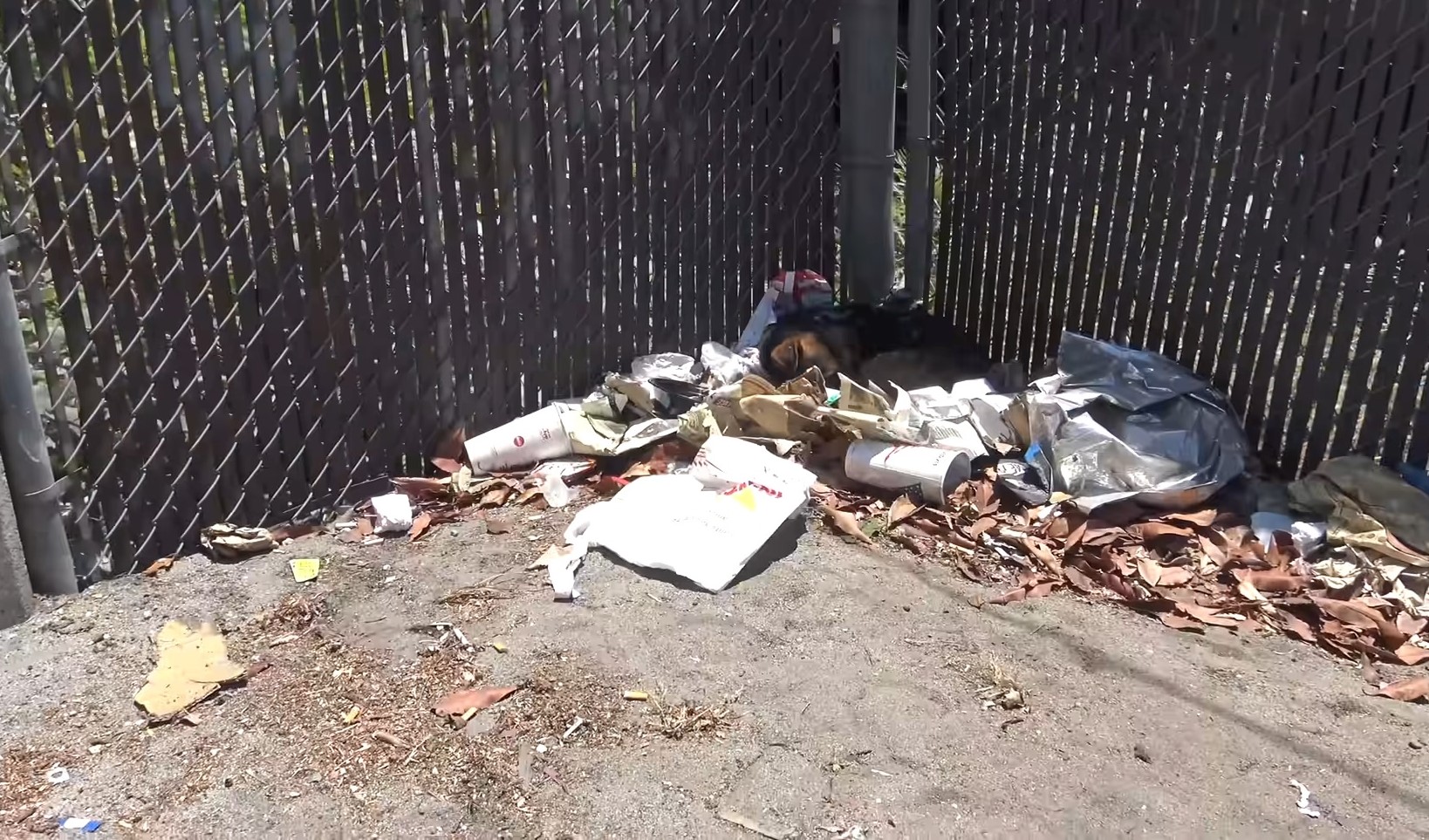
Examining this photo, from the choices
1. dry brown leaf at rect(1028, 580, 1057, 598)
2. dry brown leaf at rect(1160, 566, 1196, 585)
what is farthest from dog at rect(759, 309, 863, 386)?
dry brown leaf at rect(1160, 566, 1196, 585)

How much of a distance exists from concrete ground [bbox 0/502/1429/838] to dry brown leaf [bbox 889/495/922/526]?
314 millimetres

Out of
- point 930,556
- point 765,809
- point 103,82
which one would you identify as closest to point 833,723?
point 765,809

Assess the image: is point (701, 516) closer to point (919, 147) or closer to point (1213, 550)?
point (1213, 550)

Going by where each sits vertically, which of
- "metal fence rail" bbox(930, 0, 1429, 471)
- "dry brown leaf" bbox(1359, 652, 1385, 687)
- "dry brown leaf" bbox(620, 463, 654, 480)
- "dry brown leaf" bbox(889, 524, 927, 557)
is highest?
"metal fence rail" bbox(930, 0, 1429, 471)

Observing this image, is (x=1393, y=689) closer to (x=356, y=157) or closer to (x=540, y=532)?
(x=540, y=532)

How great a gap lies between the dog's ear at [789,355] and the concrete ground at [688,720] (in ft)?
4.09

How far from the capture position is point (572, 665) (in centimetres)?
284

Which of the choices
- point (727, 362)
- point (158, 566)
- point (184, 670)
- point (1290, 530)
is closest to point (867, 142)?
point (727, 362)

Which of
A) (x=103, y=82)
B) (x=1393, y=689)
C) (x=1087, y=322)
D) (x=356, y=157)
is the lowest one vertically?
(x=1393, y=689)

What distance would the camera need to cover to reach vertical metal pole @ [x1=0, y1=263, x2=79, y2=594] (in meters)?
2.86

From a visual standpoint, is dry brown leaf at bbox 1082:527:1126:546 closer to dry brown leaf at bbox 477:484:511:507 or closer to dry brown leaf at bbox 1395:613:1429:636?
dry brown leaf at bbox 1395:613:1429:636

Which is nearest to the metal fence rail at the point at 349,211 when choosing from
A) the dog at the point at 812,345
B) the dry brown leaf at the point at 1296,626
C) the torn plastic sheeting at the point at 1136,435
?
the dog at the point at 812,345

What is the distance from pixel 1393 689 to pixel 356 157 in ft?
10.7

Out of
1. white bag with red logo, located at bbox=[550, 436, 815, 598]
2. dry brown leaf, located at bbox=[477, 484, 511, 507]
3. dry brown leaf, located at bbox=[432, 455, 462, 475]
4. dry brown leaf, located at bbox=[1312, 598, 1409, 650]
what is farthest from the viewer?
dry brown leaf, located at bbox=[432, 455, 462, 475]
